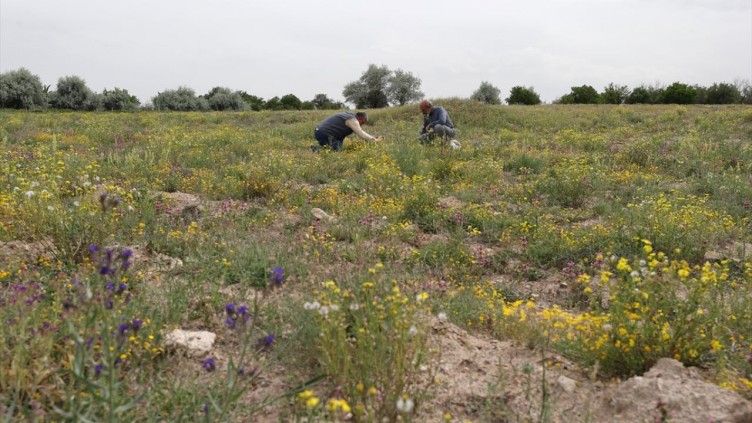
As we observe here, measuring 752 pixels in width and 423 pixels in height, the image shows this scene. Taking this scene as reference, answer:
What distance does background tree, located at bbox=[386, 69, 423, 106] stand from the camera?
5010 cm

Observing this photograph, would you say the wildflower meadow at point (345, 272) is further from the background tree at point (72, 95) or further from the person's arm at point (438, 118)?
the background tree at point (72, 95)

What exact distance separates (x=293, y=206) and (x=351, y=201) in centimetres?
75

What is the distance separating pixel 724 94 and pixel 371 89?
28635mm

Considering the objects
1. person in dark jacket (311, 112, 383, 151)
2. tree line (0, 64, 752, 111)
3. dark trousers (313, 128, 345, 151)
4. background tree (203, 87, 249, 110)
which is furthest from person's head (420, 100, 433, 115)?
background tree (203, 87, 249, 110)

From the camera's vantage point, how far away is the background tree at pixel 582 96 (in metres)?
41.7

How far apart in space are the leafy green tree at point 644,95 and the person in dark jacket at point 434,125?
107 ft

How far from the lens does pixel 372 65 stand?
168 feet

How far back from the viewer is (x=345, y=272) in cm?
373

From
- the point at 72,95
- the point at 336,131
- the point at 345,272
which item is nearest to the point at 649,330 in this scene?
the point at 345,272

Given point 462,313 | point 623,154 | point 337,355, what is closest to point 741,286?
point 462,313

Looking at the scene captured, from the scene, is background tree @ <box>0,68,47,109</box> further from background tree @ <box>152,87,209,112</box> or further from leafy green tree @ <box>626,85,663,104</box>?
leafy green tree @ <box>626,85,663,104</box>

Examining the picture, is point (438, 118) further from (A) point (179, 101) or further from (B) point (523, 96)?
(B) point (523, 96)

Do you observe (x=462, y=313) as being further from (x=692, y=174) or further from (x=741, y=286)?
(x=692, y=174)

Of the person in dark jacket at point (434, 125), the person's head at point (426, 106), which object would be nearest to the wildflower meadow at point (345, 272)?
the person in dark jacket at point (434, 125)
